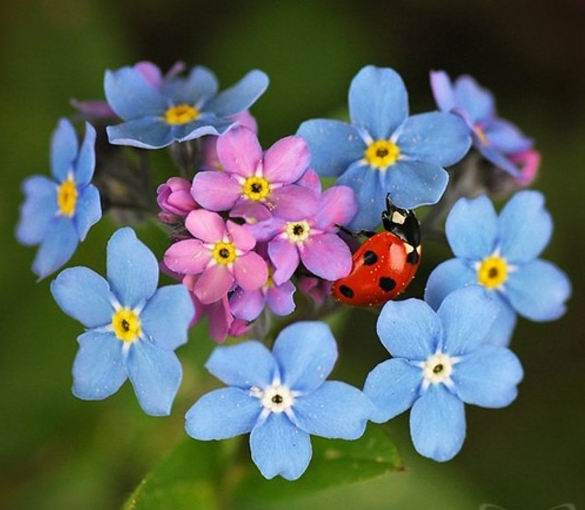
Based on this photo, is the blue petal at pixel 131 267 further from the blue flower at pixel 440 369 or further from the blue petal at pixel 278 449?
the blue flower at pixel 440 369

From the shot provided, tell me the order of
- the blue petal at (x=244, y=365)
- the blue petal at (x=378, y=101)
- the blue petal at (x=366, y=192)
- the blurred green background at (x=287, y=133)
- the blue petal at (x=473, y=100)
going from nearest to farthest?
1. the blue petal at (x=244, y=365)
2. the blue petal at (x=366, y=192)
3. the blue petal at (x=378, y=101)
4. the blue petal at (x=473, y=100)
5. the blurred green background at (x=287, y=133)

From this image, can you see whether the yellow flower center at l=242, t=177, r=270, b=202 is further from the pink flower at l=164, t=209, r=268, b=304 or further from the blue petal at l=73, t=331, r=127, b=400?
the blue petal at l=73, t=331, r=127, b=400

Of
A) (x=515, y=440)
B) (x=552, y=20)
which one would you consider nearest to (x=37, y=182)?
(x=515, y=440)

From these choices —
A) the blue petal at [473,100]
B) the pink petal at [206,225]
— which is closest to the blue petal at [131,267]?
the pink petal at [206,225]

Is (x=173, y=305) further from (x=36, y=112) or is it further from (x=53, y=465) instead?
(x=36, y=112)

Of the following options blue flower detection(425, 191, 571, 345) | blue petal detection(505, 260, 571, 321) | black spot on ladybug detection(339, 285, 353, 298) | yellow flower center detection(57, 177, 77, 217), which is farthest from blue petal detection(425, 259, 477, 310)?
yellow flower center detection(57, 177, 77, 217)

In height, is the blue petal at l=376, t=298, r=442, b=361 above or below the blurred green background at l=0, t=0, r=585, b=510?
below
